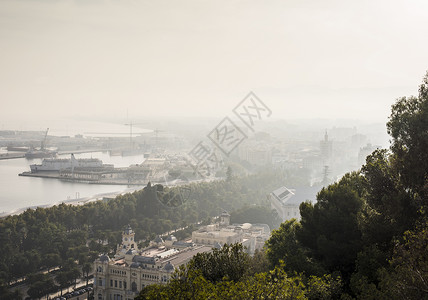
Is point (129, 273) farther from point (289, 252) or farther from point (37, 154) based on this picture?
point (37, 154)

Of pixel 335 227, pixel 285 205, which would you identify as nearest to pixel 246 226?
pixel 285 205

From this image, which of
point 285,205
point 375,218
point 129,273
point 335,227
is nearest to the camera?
point 375,218

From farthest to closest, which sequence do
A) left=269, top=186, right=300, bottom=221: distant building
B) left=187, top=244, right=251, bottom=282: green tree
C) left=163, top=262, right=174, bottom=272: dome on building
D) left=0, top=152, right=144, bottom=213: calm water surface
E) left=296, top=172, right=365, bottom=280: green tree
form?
left=0, top=152, right=144, bottom=213: calm water surface
left=269, top=186, right=300, bottom=221: distant building
left=163, top=262, right=174, bottom=272: dome on building
left=296, top=172, right=365, bottom=280: green tree
left=187, top=244, right=251, bottom=282: green tree

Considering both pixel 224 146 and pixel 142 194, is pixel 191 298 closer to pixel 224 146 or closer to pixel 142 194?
pixel 142 194

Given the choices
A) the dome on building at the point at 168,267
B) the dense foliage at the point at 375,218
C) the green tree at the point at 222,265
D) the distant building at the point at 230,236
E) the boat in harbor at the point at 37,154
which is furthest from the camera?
the boat in harbor at the point at 37,154

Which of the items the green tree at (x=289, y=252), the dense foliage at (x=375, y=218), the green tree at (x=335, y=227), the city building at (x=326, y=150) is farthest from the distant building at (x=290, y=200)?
the city building at (x=326, y=150)

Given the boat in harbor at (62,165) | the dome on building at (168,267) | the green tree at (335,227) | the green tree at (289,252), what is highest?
the green tree at (335,227)

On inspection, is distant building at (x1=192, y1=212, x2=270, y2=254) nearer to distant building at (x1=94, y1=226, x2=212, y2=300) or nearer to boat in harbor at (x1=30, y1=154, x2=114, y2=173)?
distant building at (x1=94, y1=226, x2=212, y2=300)

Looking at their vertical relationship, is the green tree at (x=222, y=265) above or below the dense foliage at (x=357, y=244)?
below

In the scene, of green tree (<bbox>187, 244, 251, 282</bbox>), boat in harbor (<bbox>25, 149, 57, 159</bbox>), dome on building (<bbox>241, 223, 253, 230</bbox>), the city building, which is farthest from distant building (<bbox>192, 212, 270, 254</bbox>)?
boat in harbor (<bbox>25, 149, 57, 159</bbox>)

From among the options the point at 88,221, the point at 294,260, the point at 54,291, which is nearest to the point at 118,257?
the point at 54,291

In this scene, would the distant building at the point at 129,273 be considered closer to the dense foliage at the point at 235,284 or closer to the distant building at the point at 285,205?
the dense foliage at the point at 235,284
